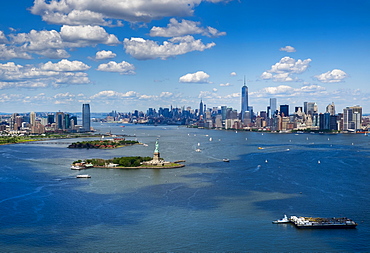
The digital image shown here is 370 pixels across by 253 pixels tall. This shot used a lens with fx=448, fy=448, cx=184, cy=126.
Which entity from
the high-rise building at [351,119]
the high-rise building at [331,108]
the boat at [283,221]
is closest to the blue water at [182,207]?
the boat at [283,221]

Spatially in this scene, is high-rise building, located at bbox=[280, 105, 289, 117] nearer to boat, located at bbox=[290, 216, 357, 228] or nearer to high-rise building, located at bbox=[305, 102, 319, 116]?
high-rise building, located at bbox=[305, 102, 319, 116]

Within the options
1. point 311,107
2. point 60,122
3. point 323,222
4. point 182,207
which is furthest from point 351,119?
point 323,222

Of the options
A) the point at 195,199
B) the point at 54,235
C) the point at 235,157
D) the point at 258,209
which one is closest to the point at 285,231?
the point at 258,209

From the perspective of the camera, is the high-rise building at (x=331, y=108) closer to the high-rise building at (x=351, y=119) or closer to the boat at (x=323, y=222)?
the high-rise building at (x=351, y=119)

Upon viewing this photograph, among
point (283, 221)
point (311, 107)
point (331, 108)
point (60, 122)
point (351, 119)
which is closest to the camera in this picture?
point (283, 221)

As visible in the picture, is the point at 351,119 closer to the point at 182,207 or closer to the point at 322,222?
the point at 182,207
